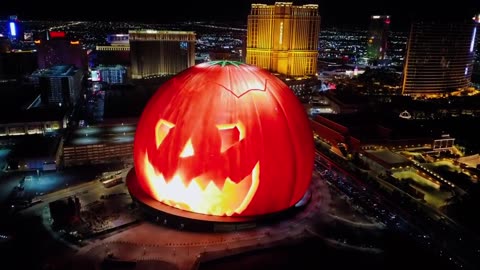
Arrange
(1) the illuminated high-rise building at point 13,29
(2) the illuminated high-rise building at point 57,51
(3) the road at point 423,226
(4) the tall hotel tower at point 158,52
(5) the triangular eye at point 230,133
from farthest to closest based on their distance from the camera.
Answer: (1) the illuminated high-rise building at point 13,29
(2) the illuminated high-rise building at point 57,51
(4) the tall hotel tower at point 158,52
(3) the road at point 423,226
(5) the triangular eye at point 230,133

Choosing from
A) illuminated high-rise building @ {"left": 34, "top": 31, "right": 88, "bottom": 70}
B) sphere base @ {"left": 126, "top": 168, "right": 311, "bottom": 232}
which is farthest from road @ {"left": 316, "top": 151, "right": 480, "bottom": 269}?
illuminated high-rise building @ {"left": 34, "top": 31, "right": 88, "bottom": 70}

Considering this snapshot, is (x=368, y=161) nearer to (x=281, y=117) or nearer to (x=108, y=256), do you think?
(x=281, y=117)

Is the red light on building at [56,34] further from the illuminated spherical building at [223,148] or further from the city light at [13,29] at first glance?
the illuminated spherical building at [223,148]

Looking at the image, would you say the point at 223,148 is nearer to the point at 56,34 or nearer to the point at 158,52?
the point at 158,52

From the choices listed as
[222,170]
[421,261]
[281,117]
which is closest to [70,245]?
[222,170]

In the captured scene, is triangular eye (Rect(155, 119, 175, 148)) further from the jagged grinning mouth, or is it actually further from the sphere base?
the sphere base

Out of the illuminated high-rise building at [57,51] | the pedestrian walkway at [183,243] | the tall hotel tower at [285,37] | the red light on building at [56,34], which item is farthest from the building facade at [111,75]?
the pedestrian walkway at [183,243]

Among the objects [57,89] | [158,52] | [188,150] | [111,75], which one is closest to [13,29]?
[111,75]
